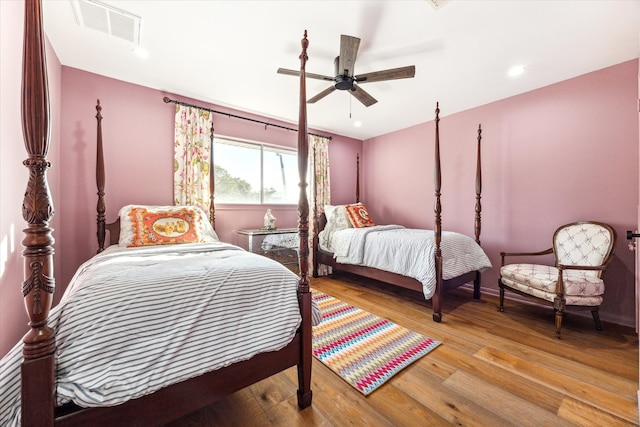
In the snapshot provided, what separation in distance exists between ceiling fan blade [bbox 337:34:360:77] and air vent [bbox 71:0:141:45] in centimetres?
149

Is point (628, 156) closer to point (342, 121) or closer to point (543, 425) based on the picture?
point (543, 425)

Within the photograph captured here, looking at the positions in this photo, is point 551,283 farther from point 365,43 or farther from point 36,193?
point 36,193

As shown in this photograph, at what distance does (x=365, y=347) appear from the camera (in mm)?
1945

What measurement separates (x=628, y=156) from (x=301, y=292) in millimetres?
3281

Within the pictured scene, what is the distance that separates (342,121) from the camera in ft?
12.8

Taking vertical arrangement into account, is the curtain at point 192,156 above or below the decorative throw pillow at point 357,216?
above

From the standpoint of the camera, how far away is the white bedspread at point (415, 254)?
2523 mm

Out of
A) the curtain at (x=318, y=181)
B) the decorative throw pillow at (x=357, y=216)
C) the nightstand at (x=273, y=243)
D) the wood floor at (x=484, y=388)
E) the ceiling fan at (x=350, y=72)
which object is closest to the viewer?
the wood floor at (x=484, y=388)

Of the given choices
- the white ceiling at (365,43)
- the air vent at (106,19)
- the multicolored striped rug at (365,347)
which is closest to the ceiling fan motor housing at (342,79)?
the white ceiling at (365,43)

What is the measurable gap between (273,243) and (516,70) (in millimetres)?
3218

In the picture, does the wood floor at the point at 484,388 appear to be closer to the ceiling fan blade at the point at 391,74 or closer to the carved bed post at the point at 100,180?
the carved bed post at the point at 100,180

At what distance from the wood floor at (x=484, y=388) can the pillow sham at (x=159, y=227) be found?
141cm

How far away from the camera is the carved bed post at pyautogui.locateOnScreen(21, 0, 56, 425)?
701 mm

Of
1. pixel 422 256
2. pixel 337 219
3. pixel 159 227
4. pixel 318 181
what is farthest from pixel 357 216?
pixel 159 227
